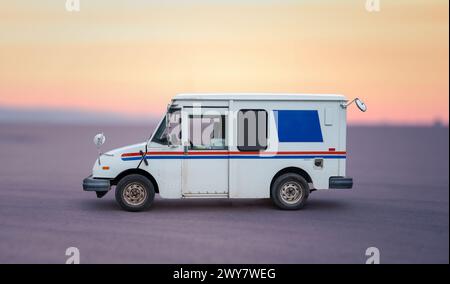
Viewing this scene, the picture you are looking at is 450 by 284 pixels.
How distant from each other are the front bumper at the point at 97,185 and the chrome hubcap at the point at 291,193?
13.4ft

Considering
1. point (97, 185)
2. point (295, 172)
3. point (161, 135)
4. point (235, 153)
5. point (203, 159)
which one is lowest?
point (97, 185)

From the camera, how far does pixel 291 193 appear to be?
45.4ft

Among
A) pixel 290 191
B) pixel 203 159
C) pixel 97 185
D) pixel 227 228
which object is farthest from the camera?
pixel 290 191

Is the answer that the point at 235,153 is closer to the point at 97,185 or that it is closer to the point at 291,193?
the point at 291,193

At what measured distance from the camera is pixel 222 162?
13602mm

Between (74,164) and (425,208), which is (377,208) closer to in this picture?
(425,208)

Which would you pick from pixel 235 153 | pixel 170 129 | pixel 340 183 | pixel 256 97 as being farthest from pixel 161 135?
pixel 340 183

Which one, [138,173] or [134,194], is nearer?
[134,194]

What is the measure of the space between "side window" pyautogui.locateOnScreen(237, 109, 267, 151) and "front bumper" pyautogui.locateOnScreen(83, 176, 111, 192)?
3164mm

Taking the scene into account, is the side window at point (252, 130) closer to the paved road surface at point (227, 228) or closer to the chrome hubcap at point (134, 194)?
the paved road surface at point (227, 228)

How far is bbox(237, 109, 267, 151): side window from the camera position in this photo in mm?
13695

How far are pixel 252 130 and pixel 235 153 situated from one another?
2.23ft

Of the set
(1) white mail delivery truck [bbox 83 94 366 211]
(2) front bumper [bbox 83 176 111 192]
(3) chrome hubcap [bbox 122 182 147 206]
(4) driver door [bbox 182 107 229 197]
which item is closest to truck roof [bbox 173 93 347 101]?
(1) white mail delivery truck [bbox 83 94 366 211]

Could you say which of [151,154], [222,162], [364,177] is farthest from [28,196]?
[364,177]
